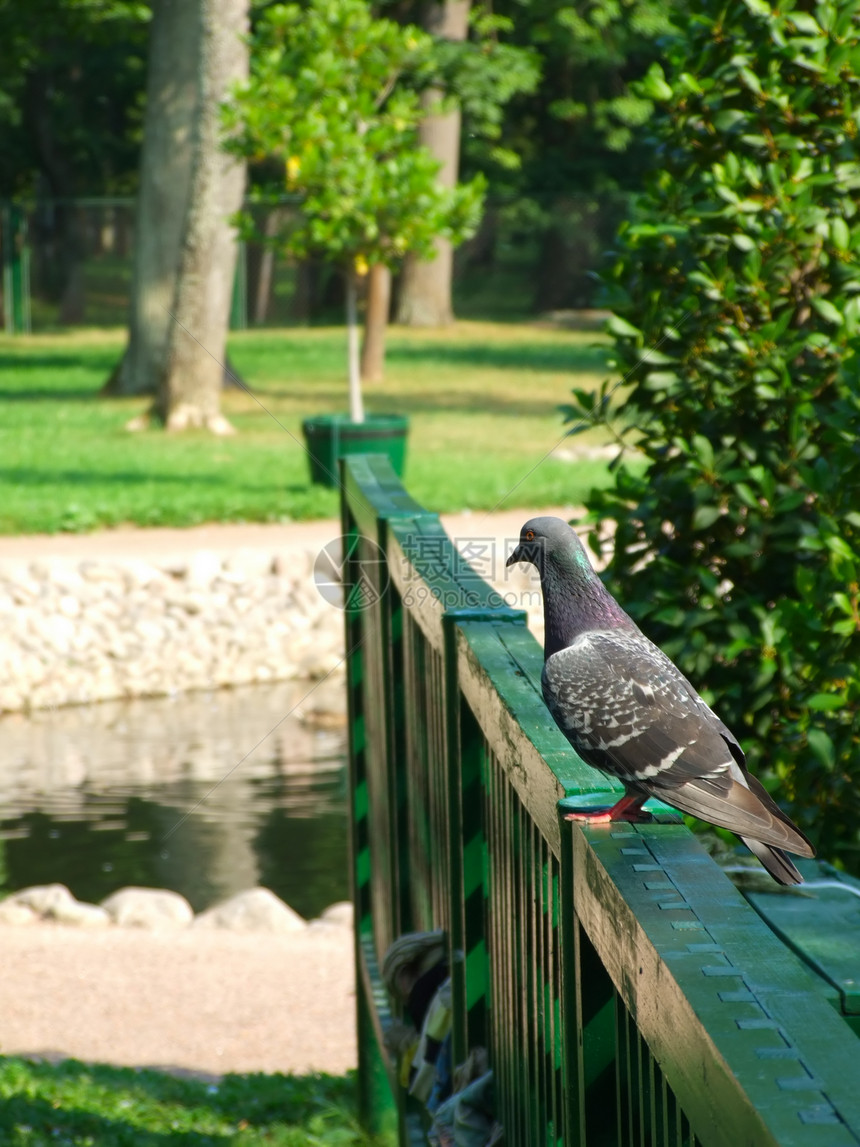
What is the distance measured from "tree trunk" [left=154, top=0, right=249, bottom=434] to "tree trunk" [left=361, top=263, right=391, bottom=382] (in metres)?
1.94

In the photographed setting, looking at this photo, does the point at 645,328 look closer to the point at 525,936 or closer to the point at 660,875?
the point at 525,936

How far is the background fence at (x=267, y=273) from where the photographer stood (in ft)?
105

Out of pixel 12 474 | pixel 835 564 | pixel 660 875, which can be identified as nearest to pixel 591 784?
pixel 660 875

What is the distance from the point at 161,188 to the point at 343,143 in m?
7.97

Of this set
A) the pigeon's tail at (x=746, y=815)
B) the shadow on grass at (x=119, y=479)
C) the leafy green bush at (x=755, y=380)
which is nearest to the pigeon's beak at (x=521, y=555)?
the pigeon's tail at (x=746, y=815)

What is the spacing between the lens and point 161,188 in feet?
69.6

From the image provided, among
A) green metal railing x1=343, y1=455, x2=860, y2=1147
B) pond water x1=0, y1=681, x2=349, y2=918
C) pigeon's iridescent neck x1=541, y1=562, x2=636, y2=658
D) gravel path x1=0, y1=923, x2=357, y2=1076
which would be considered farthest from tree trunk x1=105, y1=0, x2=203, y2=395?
pigeon's iridescent neck x1=541, y1=562, x2=636, y2=658

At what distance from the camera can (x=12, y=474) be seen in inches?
593

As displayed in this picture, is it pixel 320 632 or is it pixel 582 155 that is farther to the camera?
pixel 582 155

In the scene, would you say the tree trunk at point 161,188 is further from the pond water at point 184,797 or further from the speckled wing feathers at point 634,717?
the speckled wing feathers at point 634,717

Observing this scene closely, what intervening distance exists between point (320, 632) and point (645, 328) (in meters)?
8.85

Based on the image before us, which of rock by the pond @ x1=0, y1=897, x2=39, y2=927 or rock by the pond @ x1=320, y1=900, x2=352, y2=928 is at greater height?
rock by the pond @ x1=0, y1=897, x2=39, y2=927

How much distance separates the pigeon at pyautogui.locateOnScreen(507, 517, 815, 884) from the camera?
167cm

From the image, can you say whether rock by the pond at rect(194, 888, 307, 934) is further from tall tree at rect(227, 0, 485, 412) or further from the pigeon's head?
tall tree at rect(227, 0, 485, 412)
